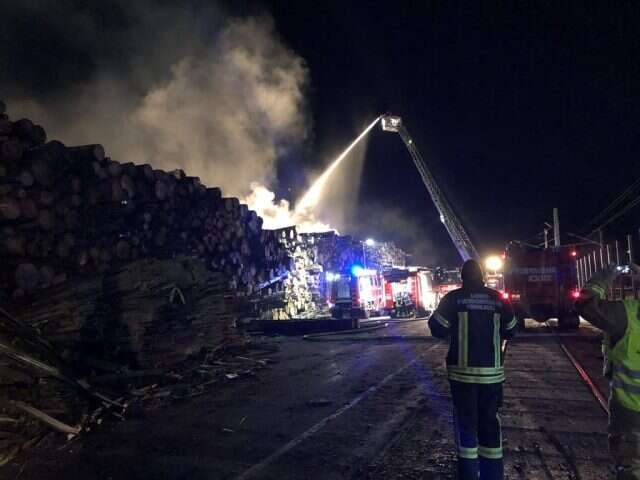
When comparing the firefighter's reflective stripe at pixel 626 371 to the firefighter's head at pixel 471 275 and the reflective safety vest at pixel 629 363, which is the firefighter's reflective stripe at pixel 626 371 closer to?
the reflective safety vest at pixel 629 363

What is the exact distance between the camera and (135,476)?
13.8ft

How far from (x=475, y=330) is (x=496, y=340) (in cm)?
19

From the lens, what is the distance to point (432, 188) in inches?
947

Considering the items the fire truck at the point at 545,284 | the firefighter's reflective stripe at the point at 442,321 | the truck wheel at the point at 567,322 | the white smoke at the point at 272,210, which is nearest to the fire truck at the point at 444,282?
the white smoke at the point at 272,210

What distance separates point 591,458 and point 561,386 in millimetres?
3136

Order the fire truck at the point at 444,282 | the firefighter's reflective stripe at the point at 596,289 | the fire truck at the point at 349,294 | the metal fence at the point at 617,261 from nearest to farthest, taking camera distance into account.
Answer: the firefighter's reflective stripe at the point at 596,289
the metal fence at the point at 617,261
the fire truck at the point at 349,294
the fire truck at the point at 444,282

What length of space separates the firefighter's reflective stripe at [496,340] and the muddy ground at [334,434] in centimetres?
111

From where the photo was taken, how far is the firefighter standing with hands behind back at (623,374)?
2.85 meters

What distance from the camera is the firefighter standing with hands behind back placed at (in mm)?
2854

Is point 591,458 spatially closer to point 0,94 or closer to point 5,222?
point 5,222

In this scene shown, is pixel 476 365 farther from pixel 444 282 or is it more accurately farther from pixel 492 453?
pixel 444 282

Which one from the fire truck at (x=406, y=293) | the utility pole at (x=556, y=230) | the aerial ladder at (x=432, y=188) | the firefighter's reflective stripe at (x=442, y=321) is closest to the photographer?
the firefighter's reflective stripe at (x=442, y=321)

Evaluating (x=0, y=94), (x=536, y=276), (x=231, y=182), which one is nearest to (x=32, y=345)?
(x=0, y=94)

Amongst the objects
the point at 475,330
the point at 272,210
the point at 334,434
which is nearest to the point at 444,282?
the point at 272,210
